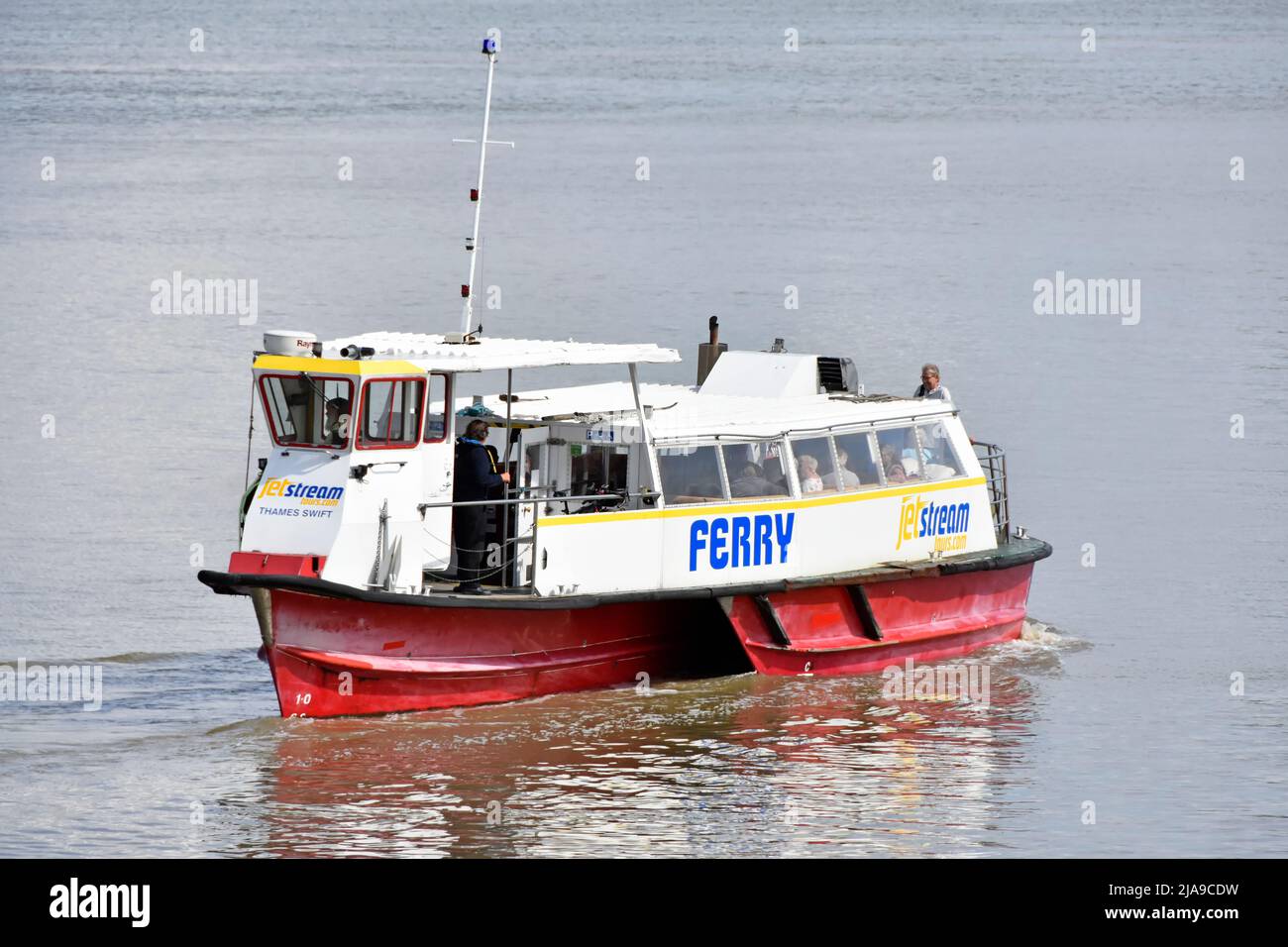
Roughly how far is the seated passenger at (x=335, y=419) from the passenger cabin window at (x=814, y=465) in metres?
4.79

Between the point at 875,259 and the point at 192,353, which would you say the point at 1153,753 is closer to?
the point at 192,353

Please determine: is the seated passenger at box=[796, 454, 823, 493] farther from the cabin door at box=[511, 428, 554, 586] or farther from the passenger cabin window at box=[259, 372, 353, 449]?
the passenger cabin window at box=[259, 372, 353, 449]

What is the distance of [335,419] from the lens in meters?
17.4

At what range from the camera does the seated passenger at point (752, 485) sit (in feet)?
64.1

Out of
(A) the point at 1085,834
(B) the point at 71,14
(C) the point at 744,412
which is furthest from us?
(B) the point at 71,14

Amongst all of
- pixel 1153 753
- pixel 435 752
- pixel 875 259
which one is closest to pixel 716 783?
pixel 435 752

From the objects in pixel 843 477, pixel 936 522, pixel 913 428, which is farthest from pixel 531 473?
pixel 936 522

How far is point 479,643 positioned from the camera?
714 inches

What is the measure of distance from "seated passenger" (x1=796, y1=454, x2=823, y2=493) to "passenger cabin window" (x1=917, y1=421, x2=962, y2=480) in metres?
1.61

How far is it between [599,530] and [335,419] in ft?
8.80

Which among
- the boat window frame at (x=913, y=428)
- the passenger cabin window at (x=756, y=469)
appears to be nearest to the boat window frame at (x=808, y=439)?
the passenger cabin window at (x=756, y=469)

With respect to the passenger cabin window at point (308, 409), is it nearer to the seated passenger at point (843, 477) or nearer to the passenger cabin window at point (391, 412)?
the passenger cabin window at point (391, 412)

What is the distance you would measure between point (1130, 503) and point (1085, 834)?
40.9 ft

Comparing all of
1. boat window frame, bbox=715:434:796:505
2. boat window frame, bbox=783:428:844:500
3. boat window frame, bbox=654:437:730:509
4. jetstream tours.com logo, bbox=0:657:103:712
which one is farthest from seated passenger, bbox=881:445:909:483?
jetstream tours.com logo, bbox=0:657:103:712
